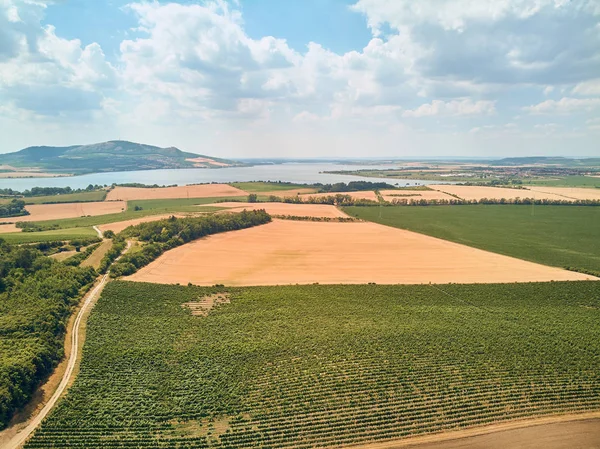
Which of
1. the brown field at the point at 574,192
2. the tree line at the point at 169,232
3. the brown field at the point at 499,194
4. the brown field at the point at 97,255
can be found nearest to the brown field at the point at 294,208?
the tree line at the point at 169,232

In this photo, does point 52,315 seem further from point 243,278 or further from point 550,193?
point 550,193

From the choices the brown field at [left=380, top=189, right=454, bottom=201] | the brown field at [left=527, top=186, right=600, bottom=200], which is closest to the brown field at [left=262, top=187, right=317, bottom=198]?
the brown field at [left=380, top=189, right=454, bottom=201]

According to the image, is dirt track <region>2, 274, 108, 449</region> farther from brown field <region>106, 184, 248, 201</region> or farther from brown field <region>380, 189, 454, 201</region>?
brown field <region>380, 189, 454, 201</region>

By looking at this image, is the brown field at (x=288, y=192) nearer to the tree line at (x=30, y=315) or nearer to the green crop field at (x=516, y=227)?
the green crop field at (x=516, y=227)

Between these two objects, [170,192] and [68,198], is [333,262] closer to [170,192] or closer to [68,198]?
[170,192]

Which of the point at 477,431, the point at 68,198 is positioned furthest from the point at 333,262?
the point at 68,198

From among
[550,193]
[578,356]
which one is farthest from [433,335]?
[550,193]
